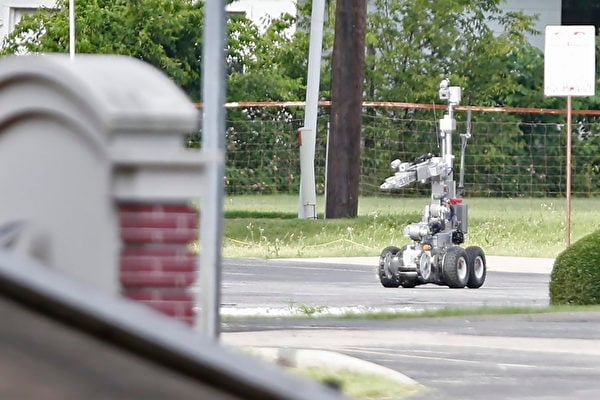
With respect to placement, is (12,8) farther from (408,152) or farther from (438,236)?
(438,236)

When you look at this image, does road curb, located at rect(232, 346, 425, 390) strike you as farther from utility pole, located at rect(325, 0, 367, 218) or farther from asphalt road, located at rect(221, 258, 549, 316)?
utility pole, located at rect(325, 0, 367, 218)

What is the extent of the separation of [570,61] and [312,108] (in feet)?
27.1

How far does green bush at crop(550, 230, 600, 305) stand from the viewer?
1462cm

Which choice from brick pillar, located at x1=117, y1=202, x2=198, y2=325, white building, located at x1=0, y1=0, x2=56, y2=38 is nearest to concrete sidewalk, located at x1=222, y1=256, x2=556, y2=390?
brick pillar, located at x1=117, y1=202, x2=198, y2=325

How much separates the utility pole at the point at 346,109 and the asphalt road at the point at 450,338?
29.9ft

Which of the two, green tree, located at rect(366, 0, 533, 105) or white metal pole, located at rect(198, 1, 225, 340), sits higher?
green tree, located at rect(366, 0, 533, 105)

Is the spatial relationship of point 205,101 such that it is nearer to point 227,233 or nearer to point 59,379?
point 59,379

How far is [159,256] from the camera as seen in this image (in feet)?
18.3

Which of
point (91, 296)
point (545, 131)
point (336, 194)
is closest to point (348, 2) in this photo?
point (336, 194)

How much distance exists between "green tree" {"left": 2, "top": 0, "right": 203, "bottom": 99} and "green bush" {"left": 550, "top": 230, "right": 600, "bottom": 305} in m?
24.0

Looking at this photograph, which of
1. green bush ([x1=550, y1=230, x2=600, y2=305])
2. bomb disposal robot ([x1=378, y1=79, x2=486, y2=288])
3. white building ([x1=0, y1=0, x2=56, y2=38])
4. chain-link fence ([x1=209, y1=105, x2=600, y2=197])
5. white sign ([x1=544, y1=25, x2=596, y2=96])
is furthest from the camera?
white building ([x1=0, y1=0, x2=56, y2=38])

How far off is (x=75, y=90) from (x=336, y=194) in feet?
76.3

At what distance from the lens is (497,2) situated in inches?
1654

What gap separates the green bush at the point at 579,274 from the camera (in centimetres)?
1462
